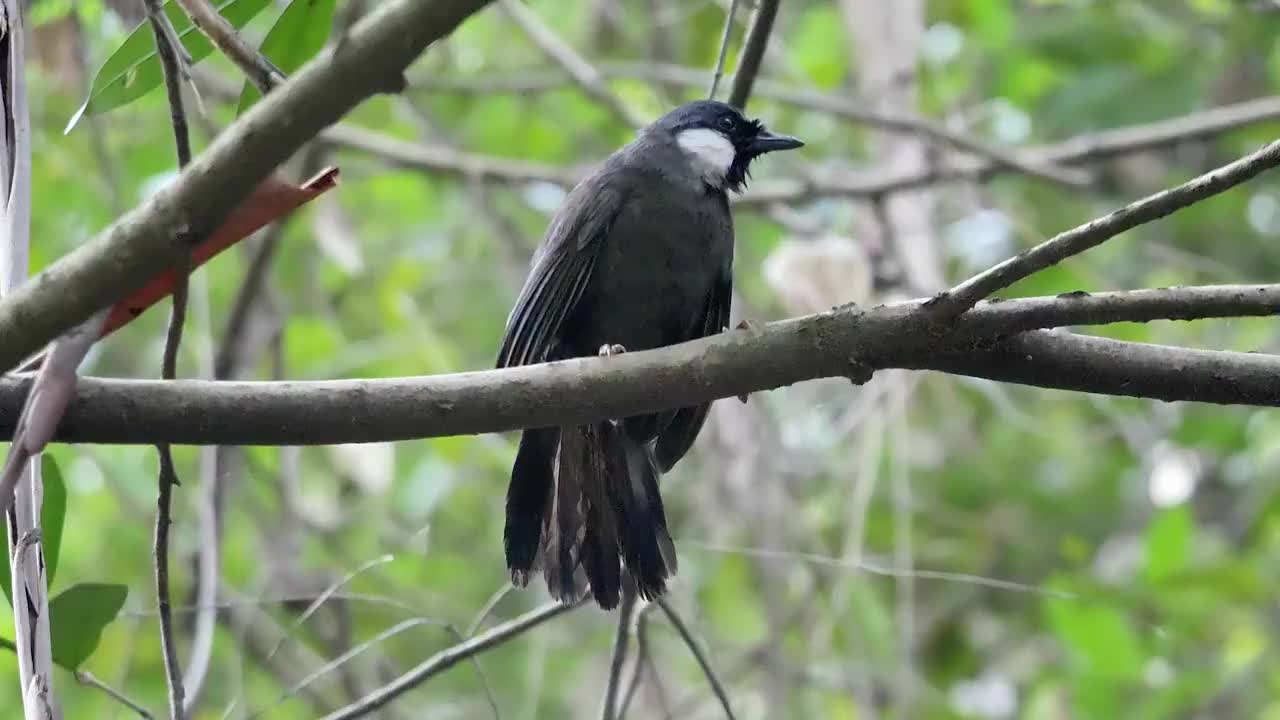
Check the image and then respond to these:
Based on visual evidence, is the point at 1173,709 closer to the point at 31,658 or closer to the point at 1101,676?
the point at 1101,676

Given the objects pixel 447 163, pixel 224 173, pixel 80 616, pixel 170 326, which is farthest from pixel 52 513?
pixel 447 163

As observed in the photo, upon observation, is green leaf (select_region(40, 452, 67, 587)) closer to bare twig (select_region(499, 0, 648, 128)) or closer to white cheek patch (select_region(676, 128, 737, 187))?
white cheek patch (select_region(676, 128, 737, 187))

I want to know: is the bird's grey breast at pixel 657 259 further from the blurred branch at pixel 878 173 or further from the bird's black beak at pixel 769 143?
the blurred branch at pixel 878 173

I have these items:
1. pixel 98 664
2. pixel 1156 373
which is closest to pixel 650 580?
pixel 1156 373

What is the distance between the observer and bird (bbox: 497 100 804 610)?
312 centimetres

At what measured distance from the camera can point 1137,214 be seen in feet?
6.01

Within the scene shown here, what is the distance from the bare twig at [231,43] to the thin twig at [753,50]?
1.36 meters

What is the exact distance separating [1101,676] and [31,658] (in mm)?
3584

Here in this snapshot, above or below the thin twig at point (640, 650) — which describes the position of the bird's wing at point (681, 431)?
above

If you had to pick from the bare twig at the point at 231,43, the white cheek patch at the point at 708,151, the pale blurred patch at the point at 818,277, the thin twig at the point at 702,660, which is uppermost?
the white cheek patch at the point at 708,151

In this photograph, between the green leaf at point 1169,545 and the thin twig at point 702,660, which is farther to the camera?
the green leaf at point 1169,545

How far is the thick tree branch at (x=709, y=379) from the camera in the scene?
188cm

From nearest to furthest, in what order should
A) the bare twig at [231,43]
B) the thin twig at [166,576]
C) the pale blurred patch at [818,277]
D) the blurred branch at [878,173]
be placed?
the bare twig at [231,43], the thin twig at [166,576], the pale blurred patch at [818,277], the blurred branch at [878,173]

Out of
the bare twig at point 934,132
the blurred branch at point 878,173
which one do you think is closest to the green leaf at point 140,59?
the blurred branch at point 878,173
